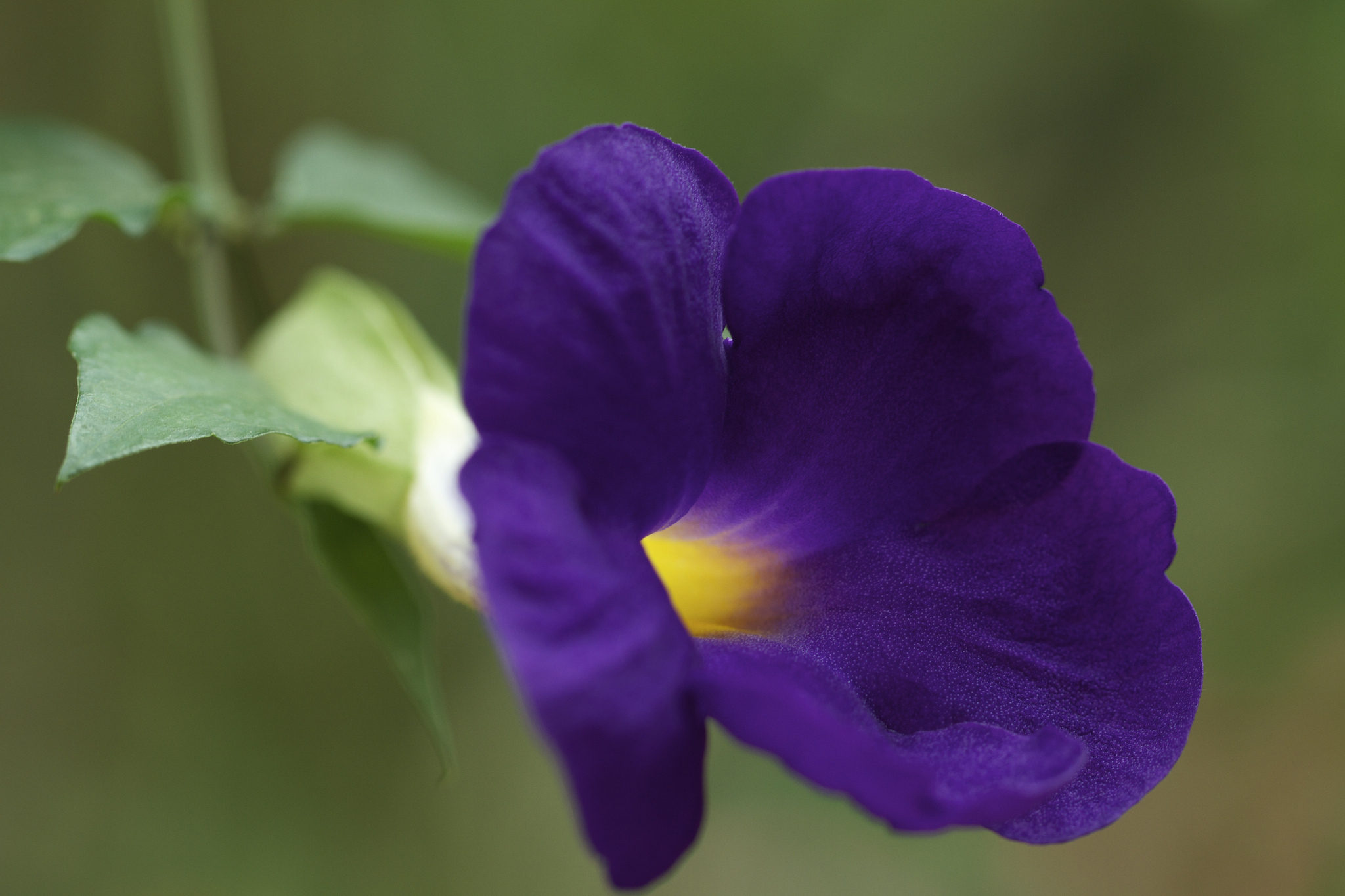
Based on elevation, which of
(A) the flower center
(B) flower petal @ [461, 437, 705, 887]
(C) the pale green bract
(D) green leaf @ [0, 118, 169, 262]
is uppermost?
(B) flower petal @ [461, 437, 705, 887]

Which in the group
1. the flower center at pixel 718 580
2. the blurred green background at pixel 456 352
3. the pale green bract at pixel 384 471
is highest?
the flower center at pixel 718 580

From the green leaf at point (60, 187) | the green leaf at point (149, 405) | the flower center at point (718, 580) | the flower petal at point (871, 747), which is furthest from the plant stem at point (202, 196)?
the flower petal at point (871, 747)

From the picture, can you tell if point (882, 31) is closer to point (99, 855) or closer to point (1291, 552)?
point (1291, 552)

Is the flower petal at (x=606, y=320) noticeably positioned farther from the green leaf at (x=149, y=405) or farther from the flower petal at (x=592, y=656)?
the green leaf at (x=149, y=405)

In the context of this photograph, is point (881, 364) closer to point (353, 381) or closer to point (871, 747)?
point (871, 747)

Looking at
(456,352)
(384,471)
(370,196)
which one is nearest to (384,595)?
(384,471)

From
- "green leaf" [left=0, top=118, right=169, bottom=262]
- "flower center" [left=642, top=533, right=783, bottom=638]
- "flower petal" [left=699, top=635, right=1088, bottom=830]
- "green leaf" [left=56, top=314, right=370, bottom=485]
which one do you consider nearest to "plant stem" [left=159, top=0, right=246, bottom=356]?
"green leaf" [left=0, top=118, right=169, bottom=262]

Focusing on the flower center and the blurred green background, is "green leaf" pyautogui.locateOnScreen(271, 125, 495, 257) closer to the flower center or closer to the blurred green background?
the flower center
